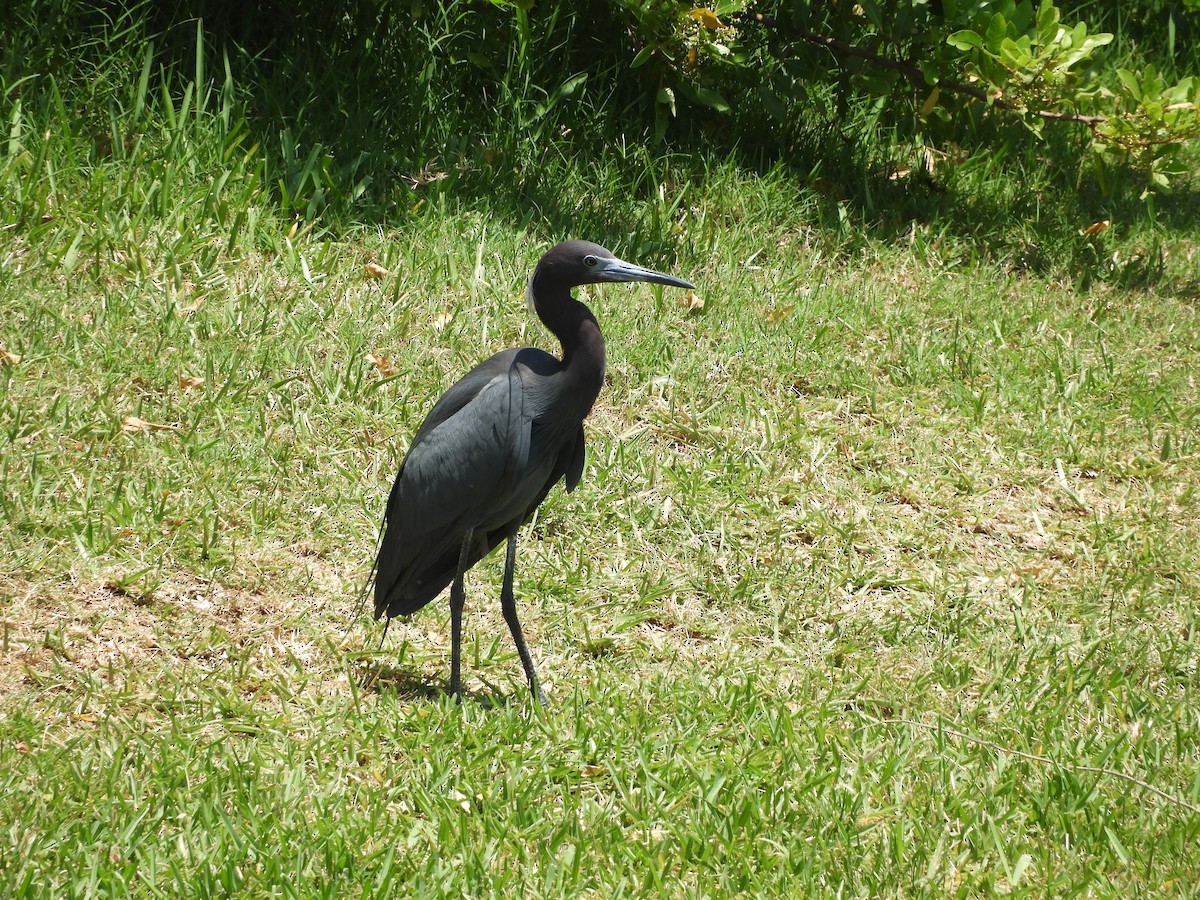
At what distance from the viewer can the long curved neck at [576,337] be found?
3658 mm

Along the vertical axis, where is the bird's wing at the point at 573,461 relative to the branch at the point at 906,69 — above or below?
below

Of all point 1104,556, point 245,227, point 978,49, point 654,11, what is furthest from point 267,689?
point 978,49

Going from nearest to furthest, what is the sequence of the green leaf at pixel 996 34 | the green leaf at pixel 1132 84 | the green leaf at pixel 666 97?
the green leaf at pixel 996 34 → the green leaf at pixel 1132 84 → the green leaf at pixel 666 97

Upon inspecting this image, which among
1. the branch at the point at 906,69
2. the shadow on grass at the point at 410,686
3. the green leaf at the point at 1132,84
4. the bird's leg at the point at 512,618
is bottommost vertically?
the shadow on grass at the point at 410,686

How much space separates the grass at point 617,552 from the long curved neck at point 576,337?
913 mm

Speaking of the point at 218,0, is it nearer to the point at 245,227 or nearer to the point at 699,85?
the point at 245,227

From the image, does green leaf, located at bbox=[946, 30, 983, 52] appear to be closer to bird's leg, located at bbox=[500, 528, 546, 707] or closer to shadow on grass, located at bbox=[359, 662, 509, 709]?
bird's leg, located at bbox=[500, 528, 546, 707]

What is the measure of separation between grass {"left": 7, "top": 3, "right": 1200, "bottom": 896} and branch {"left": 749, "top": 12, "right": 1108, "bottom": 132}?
684 millimetres

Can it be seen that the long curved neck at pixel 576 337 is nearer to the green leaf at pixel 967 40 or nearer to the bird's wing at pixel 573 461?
the bird's wing at pixel 573 461

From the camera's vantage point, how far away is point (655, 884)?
2.89m

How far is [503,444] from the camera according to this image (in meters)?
3.59

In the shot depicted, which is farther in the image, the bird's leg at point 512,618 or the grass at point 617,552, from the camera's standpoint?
the bird's leg at point 512,618

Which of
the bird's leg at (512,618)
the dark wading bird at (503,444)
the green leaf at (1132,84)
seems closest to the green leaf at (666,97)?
the green leaf at (1132,84)

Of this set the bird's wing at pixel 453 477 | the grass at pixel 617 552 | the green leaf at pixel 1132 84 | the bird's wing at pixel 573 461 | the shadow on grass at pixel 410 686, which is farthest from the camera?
the green leaf at pixel 1132 84
